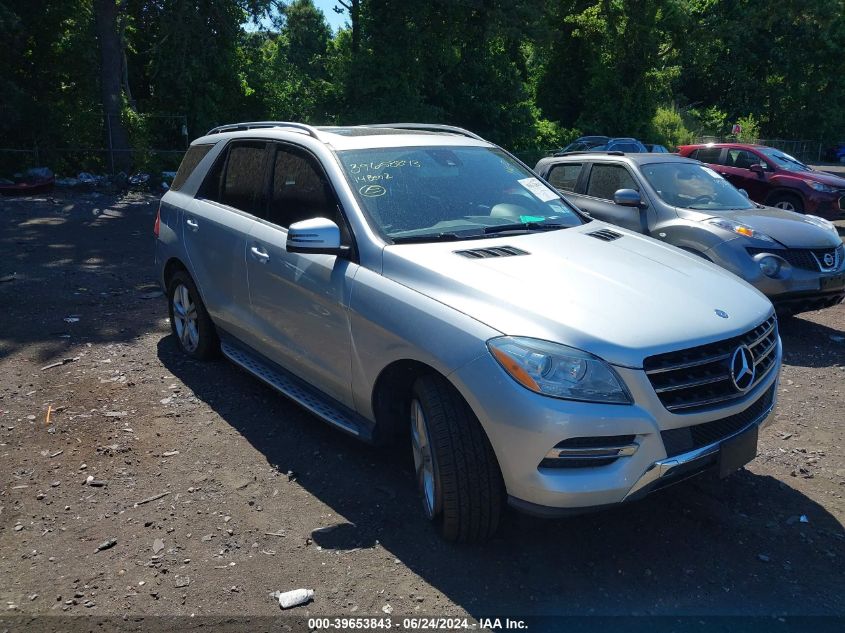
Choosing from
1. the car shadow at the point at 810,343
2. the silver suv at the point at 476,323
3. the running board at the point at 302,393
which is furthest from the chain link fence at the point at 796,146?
the running board at the point at 302,393

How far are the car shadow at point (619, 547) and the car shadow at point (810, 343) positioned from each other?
2657 millimetres

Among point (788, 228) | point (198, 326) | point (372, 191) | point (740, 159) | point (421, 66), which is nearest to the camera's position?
point (372, 191)

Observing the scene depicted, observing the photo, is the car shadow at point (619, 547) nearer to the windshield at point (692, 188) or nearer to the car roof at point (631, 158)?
the windshield at point (692, 188)

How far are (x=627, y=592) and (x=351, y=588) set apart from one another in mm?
1177

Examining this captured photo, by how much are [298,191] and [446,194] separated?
2.95 feet

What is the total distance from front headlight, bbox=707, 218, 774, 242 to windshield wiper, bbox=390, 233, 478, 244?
399 centimetres

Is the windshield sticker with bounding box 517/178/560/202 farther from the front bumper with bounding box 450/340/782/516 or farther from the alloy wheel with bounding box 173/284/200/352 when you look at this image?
the alloy wheel with bounding box 173/284/200/352

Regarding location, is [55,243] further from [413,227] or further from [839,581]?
[839,581]

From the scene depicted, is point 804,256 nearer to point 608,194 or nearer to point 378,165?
point 608,194

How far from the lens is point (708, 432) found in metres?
3.33

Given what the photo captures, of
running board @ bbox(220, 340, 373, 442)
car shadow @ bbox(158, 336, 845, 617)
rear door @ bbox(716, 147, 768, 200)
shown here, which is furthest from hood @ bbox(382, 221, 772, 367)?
rear door @ bbox(716, 147, 768, 200)

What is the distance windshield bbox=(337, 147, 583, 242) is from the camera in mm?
4227

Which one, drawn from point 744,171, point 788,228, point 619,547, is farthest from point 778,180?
point 619,547

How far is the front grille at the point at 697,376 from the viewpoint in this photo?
319 cm
